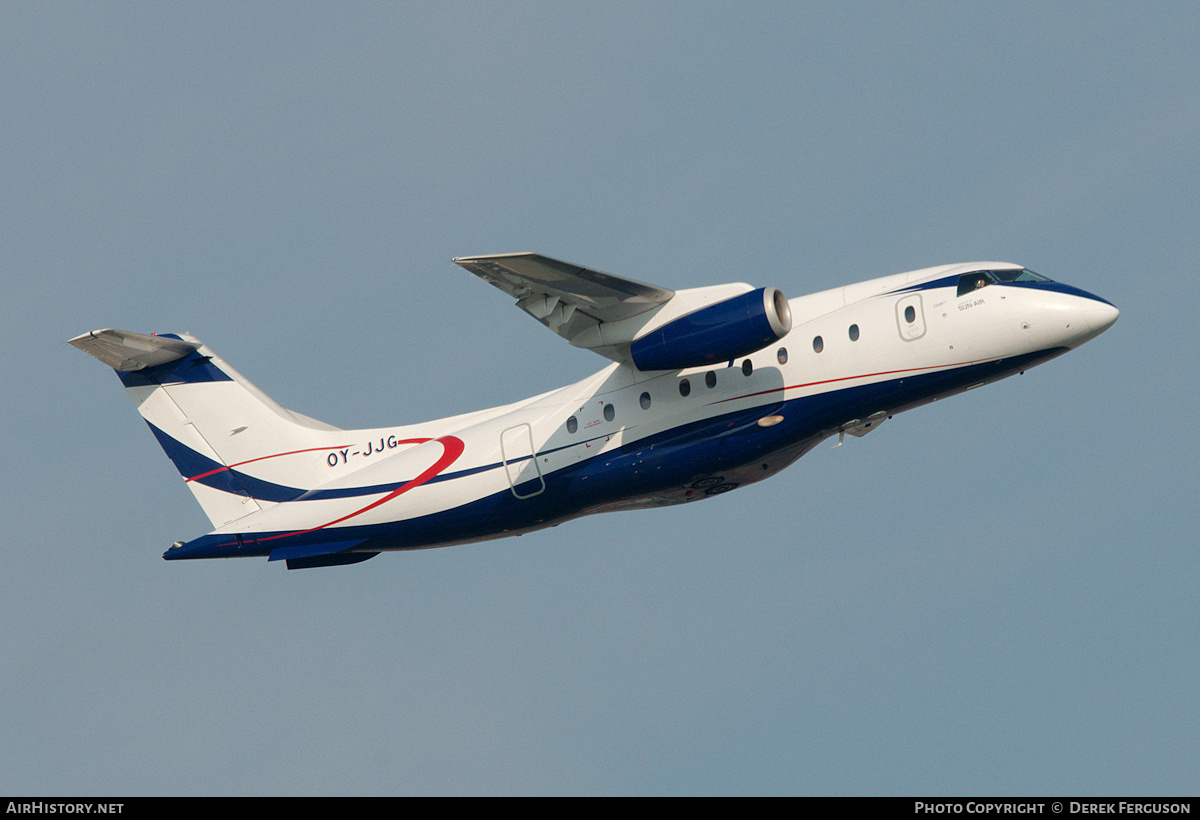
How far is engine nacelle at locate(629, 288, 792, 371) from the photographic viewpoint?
17500 mm

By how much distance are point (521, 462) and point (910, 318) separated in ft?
20.0

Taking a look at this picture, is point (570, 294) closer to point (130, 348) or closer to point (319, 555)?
point (319, 555)

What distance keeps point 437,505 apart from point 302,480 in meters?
2.80

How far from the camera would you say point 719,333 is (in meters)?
17.6

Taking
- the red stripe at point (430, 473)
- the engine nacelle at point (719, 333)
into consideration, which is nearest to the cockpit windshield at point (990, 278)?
the engine nacelle at point (719, 333)

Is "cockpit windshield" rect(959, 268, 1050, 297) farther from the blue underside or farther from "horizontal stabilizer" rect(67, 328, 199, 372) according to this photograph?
"horizontal stabilizer" rect(67, 328, 199, 372)

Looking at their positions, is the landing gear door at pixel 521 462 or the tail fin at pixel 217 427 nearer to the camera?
the landing gear door at pixel 521 462

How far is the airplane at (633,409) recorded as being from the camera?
1805 centimetres

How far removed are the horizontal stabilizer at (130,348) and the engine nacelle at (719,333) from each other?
8535 millimetres

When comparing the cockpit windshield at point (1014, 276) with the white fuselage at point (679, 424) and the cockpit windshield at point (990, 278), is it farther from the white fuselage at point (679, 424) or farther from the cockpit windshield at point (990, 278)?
the white fuselage at point (679, 424)

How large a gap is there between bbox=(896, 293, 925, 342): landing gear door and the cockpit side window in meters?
0.63

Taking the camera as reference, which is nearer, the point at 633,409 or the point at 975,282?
the point at 975,282

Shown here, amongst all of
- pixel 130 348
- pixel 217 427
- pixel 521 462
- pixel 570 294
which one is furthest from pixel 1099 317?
pixel 130 348

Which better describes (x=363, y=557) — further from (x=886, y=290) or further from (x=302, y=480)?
(x=886, y=290)
